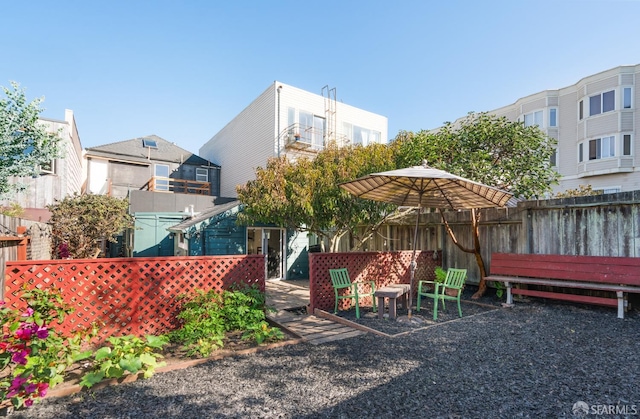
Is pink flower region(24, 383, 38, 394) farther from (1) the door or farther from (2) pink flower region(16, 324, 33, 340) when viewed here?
(1) the door

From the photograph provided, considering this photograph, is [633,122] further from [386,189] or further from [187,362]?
[187,362]

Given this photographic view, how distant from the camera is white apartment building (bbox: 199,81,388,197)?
622 inches

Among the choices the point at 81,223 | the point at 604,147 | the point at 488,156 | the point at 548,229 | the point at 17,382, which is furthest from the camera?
the point at 604,147

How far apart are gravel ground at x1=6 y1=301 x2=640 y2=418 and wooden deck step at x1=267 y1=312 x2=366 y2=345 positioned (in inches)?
11.0

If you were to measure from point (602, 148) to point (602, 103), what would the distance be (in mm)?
2736

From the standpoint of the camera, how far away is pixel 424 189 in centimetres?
636

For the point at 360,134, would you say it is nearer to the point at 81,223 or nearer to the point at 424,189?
the point at 424,189

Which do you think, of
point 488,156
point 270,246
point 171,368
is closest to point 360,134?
point 270,246

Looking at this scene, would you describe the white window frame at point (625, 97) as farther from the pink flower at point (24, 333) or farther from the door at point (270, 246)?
the pink flower at point (24, 333)

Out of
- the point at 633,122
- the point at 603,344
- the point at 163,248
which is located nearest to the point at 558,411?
the point at 603,344

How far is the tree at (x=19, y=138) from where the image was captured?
5.10 m

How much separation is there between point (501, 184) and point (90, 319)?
939 centimetres

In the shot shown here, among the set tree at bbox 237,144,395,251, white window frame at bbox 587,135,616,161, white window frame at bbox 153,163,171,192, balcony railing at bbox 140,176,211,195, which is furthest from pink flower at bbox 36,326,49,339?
white window frame at bbox 587,135,616,161

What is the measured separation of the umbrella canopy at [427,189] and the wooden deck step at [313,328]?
2676mm
